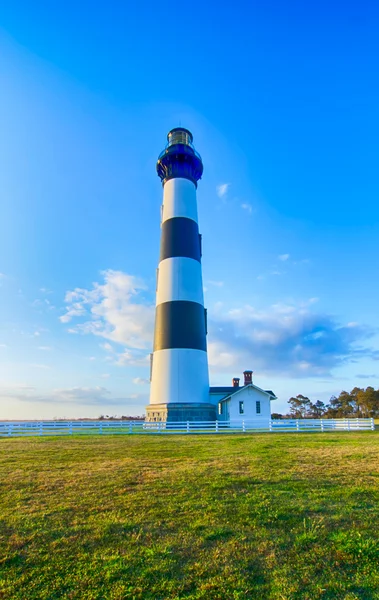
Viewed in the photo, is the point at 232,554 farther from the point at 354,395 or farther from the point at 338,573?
the point at 354,395

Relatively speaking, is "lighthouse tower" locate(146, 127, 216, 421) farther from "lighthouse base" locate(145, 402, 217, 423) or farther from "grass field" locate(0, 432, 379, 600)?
"grass field" locate(0, 432, 379, 600)

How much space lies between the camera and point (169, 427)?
22422mm

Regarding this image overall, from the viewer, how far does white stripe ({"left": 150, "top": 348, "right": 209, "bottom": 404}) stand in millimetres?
23391

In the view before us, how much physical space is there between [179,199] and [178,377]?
12696 mm

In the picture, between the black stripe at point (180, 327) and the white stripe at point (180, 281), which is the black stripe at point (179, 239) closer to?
the white stripe at point (180, 281)

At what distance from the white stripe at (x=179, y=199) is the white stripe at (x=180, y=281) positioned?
352cm

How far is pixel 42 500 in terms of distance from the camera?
744 centimetres

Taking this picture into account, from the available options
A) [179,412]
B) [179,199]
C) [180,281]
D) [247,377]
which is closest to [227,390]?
[247,377]

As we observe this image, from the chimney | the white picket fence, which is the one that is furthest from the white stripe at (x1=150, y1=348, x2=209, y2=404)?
the chimney

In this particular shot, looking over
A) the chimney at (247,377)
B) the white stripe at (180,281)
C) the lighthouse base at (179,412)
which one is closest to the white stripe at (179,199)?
the white stripe at (180,281)

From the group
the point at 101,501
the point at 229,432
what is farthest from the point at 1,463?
the point at 229,432

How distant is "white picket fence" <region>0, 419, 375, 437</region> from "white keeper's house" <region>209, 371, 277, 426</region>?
64cm

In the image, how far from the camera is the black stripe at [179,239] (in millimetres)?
25938

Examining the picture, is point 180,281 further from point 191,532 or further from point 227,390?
point 191,532
